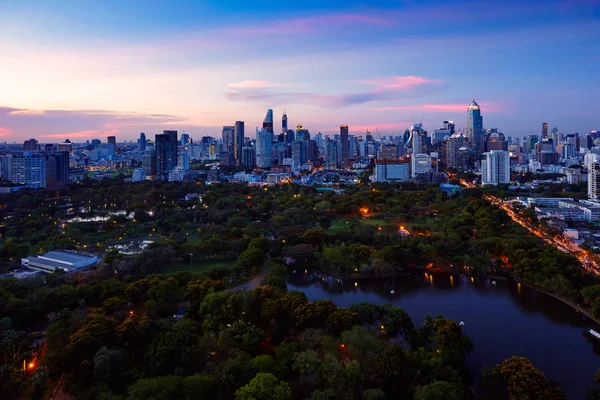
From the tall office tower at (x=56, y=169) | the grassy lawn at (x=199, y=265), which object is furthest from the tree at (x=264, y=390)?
the tall office tower at (x=56, y=169)

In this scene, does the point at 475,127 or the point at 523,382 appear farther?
the point at 475,127

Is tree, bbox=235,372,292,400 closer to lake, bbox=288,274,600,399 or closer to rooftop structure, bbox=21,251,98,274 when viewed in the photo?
lake, bbox=288,274,600,399

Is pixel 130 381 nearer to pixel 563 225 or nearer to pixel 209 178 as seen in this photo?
pixel 563 225

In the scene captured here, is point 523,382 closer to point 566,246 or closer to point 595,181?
point 566,246

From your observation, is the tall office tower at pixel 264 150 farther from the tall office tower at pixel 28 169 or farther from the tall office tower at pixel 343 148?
the tall office tower at pixel 28 169

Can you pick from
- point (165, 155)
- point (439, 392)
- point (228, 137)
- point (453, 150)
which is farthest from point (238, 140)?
point (439, 392)
